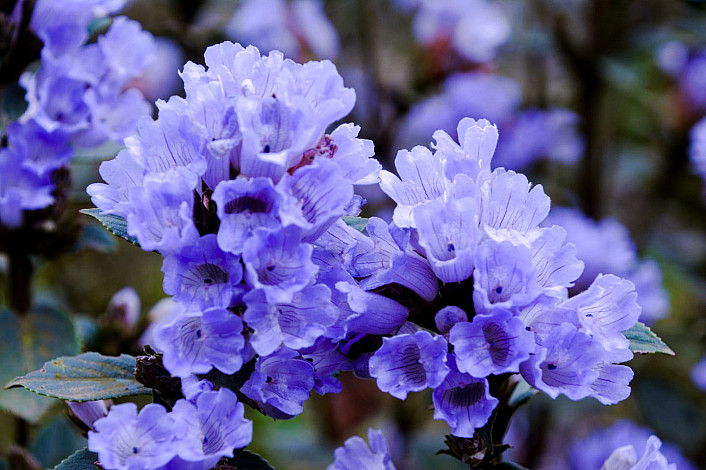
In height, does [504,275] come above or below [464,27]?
above

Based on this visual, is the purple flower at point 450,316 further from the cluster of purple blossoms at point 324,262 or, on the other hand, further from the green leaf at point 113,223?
the green leaf at point 113,223

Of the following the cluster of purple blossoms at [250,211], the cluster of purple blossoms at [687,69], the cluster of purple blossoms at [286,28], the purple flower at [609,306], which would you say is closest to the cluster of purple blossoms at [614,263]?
the cluster of purple blossoms at [687,69]

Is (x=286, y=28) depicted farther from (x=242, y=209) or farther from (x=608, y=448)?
(x=242, y=209)

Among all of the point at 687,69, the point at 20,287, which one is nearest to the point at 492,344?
the point at 20,287

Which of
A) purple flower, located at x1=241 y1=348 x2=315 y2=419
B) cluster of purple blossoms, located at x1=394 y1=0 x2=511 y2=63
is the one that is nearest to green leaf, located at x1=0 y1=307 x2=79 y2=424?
purple flower, located at x1=241 y1=348 x2=315 y2=419

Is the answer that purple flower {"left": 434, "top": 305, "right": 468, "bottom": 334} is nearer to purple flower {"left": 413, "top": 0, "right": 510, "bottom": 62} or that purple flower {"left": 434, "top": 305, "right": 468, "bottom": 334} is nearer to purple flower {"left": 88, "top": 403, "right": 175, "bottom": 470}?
purple flower {"left": 88, "top": 403, "right": 175, "bottom": 470}

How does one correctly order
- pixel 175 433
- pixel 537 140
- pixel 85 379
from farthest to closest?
pixel 537 140 < pixel 85 379 < pixel 175 433

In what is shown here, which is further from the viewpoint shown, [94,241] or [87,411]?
[94,241]

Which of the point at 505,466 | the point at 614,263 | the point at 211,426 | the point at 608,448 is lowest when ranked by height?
the point at 608,448

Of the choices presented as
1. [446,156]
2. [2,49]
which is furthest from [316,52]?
[446,156]
